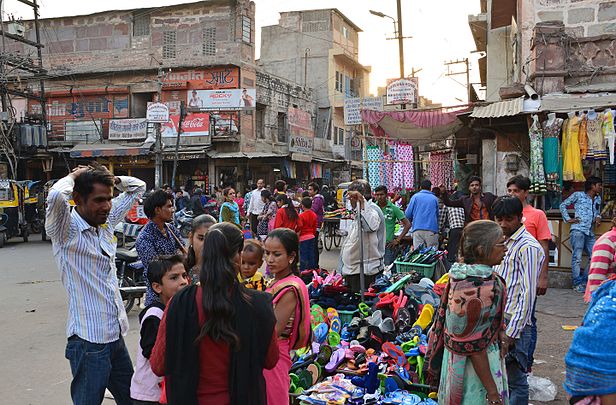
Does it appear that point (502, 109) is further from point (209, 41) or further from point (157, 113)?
point (209, 41)

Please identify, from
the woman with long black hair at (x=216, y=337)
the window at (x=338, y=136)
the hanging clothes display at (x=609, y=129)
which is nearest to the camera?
the woman with long black hair at (x=216, y=337)

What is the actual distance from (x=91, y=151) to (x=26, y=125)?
9.61 feet

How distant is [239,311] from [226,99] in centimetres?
2260

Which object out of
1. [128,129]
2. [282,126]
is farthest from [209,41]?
[128,129]

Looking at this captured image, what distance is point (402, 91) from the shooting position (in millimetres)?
14258

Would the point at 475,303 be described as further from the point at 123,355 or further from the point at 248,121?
the point at 248,121

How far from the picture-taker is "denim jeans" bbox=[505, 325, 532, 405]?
3.65 metres

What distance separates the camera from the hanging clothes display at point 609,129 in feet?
26.8

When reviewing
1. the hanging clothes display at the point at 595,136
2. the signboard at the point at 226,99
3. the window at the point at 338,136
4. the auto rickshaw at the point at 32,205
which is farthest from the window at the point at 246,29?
the hanging clothes display at the point at 595,136

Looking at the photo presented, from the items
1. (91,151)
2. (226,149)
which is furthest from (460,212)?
(91,151)

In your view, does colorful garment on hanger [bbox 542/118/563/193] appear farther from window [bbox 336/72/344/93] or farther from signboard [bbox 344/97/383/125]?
window [bbox 336/72/344/93]

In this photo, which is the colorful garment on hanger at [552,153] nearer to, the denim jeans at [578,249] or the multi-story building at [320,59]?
the denim jeans at [578,249]

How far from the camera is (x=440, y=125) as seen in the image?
11703 millimetres

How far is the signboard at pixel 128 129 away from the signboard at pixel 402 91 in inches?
589
